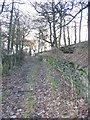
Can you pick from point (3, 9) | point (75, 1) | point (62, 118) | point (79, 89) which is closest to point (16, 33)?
point (3, 9)

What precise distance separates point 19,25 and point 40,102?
11.4m

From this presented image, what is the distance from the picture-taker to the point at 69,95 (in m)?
4.54

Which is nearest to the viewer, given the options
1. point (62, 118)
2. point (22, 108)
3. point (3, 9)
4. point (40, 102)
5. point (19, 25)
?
point (62, 118)

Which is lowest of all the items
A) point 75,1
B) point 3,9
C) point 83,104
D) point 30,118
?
point 30,118

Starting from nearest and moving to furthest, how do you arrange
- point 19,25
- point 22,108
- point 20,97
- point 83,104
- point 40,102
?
point 83,104
point 22,108
point 40,102
point 20,97
point 19,25

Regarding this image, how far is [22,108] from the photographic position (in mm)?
4035

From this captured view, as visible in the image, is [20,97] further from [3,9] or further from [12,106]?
[3,9]

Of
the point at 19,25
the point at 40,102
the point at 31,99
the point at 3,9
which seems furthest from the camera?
the point at 19,25

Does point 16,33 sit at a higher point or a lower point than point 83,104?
higher

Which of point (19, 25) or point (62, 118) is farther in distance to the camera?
point (19, 25)

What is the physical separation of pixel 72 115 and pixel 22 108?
1.41m

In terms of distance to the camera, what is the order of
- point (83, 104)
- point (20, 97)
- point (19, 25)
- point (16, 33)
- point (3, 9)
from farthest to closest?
1. point (19, 25)
2. point (16, 33)
3. point (3, 9)
4. point (20, 97)
5. point (83, 104)

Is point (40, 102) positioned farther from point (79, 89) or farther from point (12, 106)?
point (79, 89)

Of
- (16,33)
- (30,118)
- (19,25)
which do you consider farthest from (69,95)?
(19,25)
